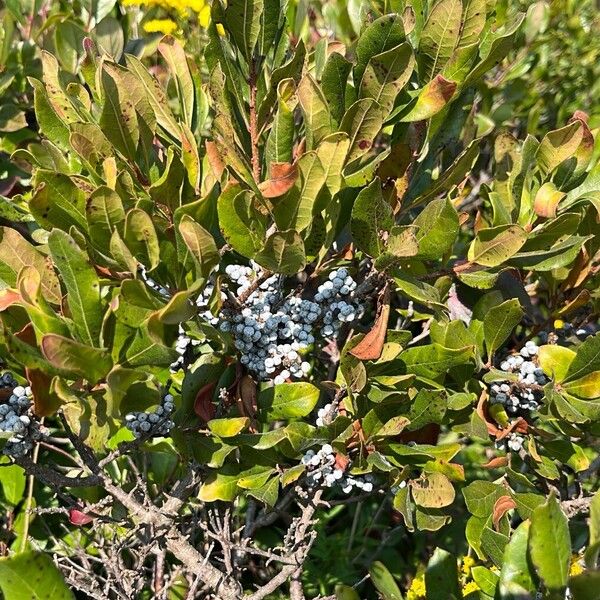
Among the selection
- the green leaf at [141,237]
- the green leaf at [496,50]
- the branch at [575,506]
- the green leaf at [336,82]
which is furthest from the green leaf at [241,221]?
the branch at [575,506]

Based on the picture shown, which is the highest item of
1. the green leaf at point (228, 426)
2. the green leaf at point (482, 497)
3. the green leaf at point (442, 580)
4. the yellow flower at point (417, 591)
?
the green leaf at point (228, 426)

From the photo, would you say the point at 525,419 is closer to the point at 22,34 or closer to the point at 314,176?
the point at 314,176

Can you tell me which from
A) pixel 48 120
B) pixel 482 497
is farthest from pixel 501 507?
pixel 48 120

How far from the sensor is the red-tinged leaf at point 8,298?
0.93 m

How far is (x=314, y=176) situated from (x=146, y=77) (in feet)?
1.15

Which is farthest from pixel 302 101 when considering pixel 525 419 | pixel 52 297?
pixel 525 419

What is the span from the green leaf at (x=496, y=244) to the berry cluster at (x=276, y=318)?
208 millimetres

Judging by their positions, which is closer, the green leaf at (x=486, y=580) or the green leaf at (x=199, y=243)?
the green leaf at (x=199, y=243)

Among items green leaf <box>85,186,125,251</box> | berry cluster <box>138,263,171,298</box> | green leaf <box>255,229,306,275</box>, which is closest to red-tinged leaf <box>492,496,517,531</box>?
green leaf <box>255,229,306,275</box>

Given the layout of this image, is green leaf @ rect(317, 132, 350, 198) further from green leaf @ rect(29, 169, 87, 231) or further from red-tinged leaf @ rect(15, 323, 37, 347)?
red-tinged leaf @ rect(15, 323, 37, 347)

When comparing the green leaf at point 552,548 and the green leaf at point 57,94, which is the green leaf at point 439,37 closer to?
the green leaf at point 57,94

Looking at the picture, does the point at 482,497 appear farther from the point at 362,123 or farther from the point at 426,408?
the point at 362,123

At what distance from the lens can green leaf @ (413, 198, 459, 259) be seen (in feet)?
3.39

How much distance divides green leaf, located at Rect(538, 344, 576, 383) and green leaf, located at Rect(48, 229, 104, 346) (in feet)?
2.35
